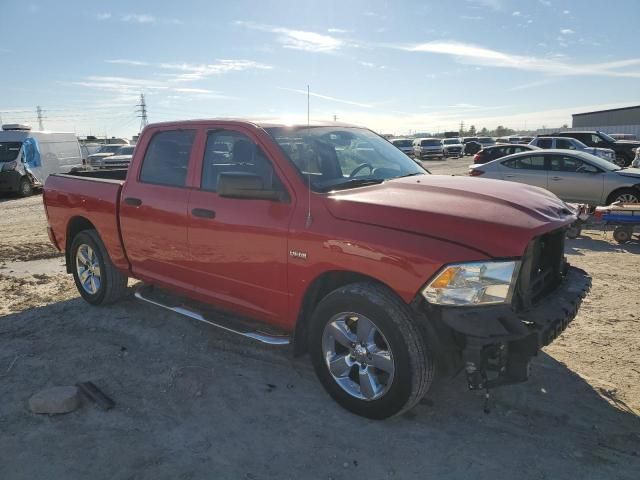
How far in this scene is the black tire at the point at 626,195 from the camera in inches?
421

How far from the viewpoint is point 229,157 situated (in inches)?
161

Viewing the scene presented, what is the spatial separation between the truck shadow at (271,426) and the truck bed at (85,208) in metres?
1.21

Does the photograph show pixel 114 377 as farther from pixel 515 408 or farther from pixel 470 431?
pixel 515 408

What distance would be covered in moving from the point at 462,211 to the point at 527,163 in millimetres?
10258

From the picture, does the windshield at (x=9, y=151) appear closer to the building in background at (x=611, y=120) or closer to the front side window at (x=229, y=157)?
the front side window at (x=229, y=157)

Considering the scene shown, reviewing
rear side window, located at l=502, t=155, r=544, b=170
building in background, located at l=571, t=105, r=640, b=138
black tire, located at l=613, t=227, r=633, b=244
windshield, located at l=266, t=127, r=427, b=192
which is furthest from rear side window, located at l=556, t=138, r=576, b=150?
building in background, located at l=571, t=105, r=640, b=138

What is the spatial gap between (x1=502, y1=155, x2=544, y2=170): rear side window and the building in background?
2119 inches

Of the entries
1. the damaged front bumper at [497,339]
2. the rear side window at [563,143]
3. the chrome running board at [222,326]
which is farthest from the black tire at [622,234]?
the rear side window at [563,143]

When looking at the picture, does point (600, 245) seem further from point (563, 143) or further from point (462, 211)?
point (563, 143)

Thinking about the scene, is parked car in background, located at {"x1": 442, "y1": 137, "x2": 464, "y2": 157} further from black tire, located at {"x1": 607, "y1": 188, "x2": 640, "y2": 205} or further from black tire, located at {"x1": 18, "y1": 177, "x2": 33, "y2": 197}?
black tire, located at {"x1": 18, "y1": 177, "x2": 33, "y2": 197}

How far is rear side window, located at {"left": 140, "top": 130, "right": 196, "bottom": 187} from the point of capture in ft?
14.2

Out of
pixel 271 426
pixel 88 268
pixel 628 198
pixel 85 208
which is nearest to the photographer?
pixel 271 426

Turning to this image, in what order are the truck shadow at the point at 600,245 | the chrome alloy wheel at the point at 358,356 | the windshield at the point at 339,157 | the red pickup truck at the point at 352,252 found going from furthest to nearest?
1. the truck shadow at the point at 600,245
2. the windshield at the point at 339,157
3. the chrome alloy wheel at the point at 358,356
4. the red pickup truck at the point at 352,252

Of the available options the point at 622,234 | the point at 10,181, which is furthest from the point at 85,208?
the point at 10,181
